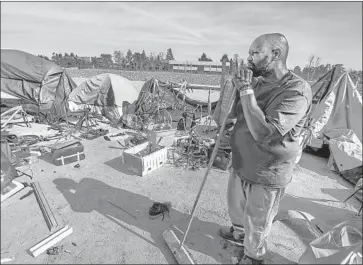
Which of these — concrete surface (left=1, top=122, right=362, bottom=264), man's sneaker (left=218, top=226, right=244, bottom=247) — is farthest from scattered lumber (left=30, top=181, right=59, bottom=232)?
man's sneaker (left=218, top=226, right=244, bottom=247)

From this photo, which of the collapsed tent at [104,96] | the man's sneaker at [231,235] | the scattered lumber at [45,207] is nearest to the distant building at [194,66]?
the collapsed tent at [104,96]

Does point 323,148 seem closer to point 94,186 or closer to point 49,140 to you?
point 94,186

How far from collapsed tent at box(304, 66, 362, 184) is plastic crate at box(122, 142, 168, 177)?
4568mm

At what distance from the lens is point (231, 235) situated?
131 inches

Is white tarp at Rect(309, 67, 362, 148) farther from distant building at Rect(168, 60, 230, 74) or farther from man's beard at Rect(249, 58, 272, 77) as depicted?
distant building at Rect(168, 60, 230, 74)

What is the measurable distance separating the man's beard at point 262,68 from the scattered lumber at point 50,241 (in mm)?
3498

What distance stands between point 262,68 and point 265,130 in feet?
2.26

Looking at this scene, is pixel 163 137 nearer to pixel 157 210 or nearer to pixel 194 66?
pixel 157 210

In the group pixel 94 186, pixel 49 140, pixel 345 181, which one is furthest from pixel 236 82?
pixel 49 140

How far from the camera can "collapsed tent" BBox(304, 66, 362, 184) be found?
Result: 5.59m

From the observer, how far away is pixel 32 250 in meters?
2.95

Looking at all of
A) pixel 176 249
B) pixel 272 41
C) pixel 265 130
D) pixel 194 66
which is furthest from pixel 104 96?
pixel 194 66

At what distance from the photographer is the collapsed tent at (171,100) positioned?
10766 millimetres

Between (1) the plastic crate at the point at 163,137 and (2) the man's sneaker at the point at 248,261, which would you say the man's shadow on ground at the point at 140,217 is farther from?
(1) the plastic crate at the point at 163,137
